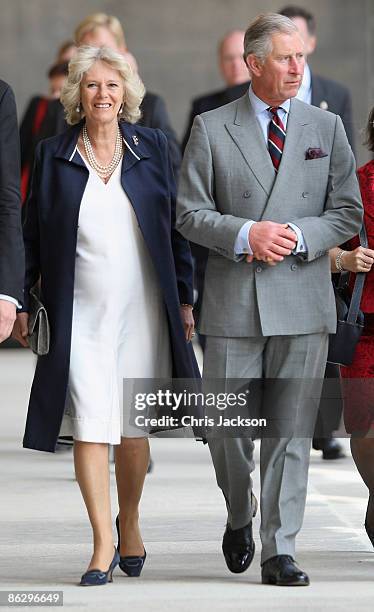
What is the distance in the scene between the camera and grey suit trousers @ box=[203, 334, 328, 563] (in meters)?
5.27

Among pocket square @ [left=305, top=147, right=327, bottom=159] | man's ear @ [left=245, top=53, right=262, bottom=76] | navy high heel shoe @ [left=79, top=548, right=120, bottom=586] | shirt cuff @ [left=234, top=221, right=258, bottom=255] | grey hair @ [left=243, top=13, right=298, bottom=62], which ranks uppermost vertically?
grey hair @ [left=243, top=13, right=298, bottom=62]

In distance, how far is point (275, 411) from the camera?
5.39 m

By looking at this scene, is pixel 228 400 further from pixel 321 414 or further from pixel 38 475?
pixel 38 475

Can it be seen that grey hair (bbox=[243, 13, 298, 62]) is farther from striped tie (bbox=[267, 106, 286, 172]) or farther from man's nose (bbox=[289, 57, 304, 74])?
striped tie (bbox=[267, 106, 286, 172])

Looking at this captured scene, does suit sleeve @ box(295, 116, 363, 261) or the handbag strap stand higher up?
suit sleeve @ box(295, 116, 363, 261)

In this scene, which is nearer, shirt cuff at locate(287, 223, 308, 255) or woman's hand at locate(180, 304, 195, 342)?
shirt cuff at locate(287, 223, 308, 255)

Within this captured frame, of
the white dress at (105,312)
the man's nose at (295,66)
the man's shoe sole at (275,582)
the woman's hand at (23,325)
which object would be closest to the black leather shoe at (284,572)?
the man's shoe sole at (275,582)

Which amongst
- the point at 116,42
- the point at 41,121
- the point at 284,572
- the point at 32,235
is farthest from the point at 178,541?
the point at 41,121

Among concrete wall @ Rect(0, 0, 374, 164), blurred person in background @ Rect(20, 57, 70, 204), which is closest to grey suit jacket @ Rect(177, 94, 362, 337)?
blurred person in background @ Rect(20, 57, 70, 204)

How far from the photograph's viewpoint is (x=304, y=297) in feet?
17.3

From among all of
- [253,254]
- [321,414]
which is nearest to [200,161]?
[253,254]

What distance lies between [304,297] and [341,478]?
274 centimetres

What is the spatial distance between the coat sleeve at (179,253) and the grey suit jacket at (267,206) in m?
0.27

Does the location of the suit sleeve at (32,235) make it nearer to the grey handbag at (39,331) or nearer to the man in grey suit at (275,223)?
the grey handbag at (39,331)
